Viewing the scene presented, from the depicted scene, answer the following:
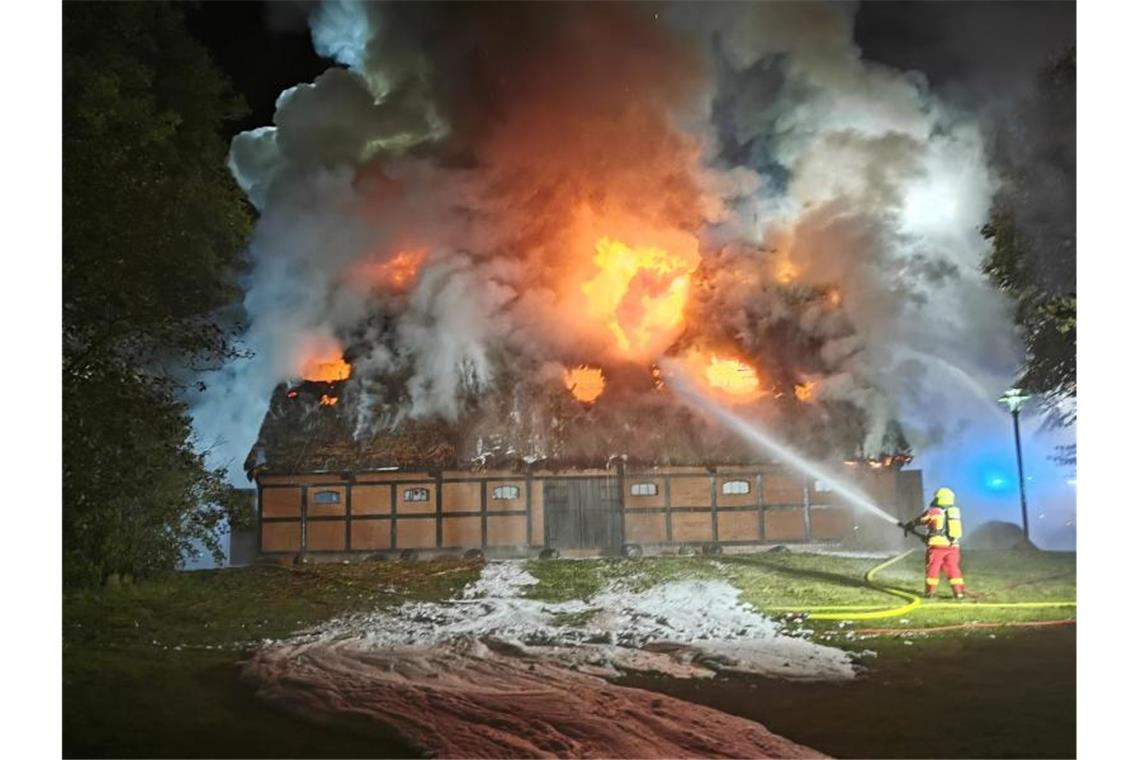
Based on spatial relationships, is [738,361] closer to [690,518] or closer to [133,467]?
[690,518]

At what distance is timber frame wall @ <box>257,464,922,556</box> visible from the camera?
21.8 feet

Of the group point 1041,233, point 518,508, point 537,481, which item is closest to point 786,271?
point 1041,233

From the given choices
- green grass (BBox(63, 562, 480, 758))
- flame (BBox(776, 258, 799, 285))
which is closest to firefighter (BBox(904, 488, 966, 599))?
flame (BBox(776, 258, 799, 285))

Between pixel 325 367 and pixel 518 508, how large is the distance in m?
1.75

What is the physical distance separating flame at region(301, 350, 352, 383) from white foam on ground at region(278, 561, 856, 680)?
1.73m

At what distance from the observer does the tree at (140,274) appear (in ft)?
21.5

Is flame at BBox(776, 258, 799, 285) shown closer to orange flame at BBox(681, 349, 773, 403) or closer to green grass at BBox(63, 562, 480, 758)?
orange flame at BBox(681, 349, 773, 403)

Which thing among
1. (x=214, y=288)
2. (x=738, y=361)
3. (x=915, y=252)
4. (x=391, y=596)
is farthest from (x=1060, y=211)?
(x=214, y=288)

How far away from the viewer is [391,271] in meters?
6.72

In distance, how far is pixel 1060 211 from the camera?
22.1 ft

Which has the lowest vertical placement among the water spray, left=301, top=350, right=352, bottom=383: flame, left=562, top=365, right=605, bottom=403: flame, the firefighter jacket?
the firefighter jacket

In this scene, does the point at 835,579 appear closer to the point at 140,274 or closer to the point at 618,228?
the point at 618,228

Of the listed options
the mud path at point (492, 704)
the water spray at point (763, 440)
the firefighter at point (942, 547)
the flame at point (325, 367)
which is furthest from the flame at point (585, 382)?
the firefighter at point (942, 547)

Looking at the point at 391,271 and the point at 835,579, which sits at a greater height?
the point at 391,271
